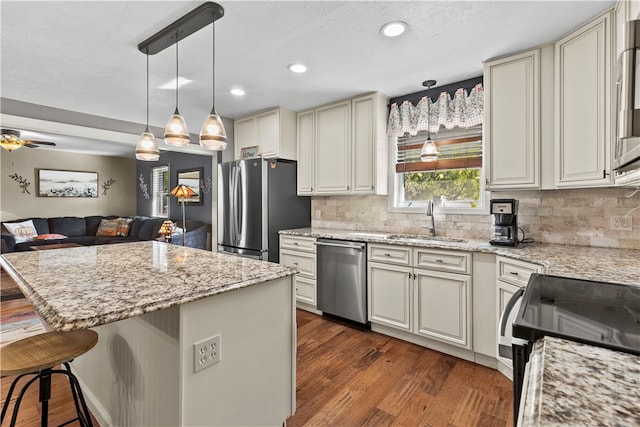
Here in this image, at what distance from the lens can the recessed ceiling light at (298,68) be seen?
2650mm

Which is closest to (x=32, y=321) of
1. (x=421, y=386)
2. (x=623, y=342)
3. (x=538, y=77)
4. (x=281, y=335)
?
(x=281, y=335)

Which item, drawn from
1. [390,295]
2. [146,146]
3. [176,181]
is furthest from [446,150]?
[176,181]

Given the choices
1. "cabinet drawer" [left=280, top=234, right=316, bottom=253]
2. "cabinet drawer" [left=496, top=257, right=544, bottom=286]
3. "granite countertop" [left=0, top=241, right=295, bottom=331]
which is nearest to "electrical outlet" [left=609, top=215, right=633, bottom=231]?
"cabinet drawer" [left=496, top=257, right=544, bottom=286]

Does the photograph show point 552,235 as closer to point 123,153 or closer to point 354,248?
point 354,248

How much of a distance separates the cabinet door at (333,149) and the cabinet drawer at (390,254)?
2.84ft

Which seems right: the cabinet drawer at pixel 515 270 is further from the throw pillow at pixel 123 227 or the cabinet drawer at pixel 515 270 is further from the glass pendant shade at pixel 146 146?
the throw pillow at pixel 123 227

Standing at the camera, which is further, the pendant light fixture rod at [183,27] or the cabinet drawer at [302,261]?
the cabinet drawer at [302,261]

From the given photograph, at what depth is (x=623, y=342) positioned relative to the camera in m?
0.77

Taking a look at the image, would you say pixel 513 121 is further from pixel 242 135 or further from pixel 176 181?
pixel 176 181

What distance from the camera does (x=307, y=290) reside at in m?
3.43

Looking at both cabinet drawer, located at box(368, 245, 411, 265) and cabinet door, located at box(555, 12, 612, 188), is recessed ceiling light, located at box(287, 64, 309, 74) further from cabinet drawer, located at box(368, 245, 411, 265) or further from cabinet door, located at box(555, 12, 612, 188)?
cabinet door, located at box(555, 12, 612, 188)

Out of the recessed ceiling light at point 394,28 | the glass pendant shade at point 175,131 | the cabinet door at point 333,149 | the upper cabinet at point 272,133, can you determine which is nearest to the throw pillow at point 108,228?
the upper cabinet at point 272,133

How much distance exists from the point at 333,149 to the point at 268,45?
1.46 m

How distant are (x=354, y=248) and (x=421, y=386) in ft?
4.17
